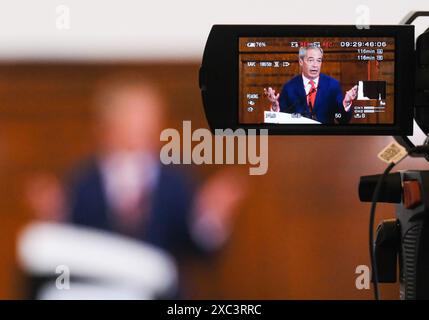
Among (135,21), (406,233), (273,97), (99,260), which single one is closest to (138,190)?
(99,260)

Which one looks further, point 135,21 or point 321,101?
point 135,21

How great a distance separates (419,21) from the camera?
Result: 1543mm

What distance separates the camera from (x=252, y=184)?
5.30ft

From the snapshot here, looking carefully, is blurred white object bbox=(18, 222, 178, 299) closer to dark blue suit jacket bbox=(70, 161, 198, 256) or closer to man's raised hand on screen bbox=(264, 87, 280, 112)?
dark blue suit jacket bbox=(70, 161, 198, 256)

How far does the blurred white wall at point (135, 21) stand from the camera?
1601 mm

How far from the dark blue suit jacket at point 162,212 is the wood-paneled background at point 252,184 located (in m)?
0.06

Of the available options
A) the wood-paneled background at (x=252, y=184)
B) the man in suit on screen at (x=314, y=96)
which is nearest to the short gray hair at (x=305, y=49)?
the man in suit on screen at (x=314, y=96)

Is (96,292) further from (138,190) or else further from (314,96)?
(314,96)

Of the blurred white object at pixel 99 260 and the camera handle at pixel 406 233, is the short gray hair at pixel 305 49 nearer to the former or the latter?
the camera handle at pixel 406 233

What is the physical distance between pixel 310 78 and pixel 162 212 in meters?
0.85

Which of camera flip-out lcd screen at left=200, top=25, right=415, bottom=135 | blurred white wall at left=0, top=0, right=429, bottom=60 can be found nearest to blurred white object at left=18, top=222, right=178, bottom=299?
blurred white wall at left=0, top=0, right=429, bottom=60

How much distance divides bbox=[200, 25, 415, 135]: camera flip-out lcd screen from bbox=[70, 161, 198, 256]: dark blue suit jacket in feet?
2.42
